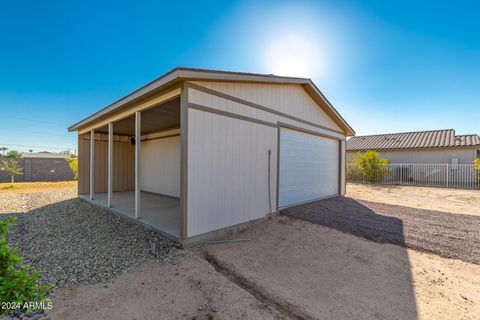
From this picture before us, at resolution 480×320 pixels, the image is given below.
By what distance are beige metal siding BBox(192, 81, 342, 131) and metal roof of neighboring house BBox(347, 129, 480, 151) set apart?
10.9 m

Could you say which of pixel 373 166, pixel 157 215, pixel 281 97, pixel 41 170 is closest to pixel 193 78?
pixel 281 97

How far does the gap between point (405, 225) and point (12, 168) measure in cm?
2282

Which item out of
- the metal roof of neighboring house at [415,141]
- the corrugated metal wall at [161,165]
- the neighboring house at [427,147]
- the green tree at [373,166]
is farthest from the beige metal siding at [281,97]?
the metal roof of neighboring house at [415,141]

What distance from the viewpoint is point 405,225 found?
502 centimetres

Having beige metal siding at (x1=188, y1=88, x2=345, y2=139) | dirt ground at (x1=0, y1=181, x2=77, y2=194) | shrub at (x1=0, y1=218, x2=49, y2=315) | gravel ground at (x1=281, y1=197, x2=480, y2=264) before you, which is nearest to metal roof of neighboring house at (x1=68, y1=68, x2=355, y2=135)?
beige metal siding at (x1=188, y1=88, x2=345, y2=139)

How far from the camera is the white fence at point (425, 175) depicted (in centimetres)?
1181

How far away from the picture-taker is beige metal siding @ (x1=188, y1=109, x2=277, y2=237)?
12.5ft

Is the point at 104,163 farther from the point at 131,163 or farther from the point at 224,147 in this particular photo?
the point at 224,147

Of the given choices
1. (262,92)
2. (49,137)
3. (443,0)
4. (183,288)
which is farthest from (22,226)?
(49,137)

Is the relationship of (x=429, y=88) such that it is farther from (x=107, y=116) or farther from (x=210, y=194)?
(x=107, y=116)

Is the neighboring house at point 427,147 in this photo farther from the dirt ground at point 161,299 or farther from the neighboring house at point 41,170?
the neighboring house at point 41,170

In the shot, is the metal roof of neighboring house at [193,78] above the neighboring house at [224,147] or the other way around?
above

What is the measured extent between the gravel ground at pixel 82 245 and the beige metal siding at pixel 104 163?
2800mm

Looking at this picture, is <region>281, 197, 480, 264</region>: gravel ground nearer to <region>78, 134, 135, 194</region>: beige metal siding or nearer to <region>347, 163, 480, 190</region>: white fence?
<region>347, 163, 480, 190</region>: white fence
